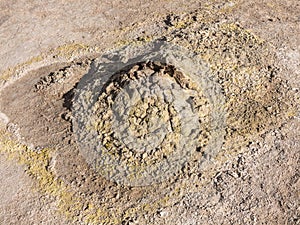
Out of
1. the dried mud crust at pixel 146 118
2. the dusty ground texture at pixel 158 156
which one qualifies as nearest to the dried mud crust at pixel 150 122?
the dried mud crust at pixel 146 118

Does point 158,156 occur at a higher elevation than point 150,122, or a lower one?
lower

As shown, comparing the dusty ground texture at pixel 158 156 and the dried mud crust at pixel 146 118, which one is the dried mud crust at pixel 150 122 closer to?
the dried mud crust at pixel 146 118

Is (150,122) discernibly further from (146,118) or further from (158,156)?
(158,156)

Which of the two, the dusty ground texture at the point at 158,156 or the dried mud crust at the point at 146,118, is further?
the dried mud crust at the point at 146,118

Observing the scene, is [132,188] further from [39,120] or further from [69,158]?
[39,120]

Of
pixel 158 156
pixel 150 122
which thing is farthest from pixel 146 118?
pixel 158 156

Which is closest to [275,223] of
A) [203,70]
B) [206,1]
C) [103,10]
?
[203,70]

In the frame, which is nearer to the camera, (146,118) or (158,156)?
(158,156)

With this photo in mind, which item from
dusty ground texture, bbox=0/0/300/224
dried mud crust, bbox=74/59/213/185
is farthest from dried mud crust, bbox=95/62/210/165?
dusty ground texture, bbox=0/0/300/224

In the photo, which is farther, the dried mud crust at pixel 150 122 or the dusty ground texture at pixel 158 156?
the dried mud crust at pixel 150 122
